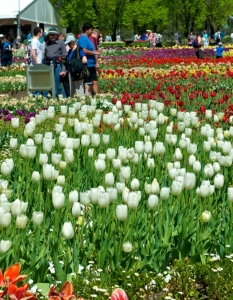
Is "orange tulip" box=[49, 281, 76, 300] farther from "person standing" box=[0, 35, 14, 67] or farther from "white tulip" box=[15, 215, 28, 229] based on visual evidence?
"person standing" box=[0, 35, 14, 67]

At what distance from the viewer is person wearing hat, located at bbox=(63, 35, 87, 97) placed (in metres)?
11.7

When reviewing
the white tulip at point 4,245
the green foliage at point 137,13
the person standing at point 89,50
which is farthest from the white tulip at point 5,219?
the green foliage at point 137,13

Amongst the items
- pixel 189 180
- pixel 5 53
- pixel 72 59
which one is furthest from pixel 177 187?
pixel 5 53

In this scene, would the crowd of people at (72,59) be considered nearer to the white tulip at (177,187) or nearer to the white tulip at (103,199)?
the white tulip at (177,187)

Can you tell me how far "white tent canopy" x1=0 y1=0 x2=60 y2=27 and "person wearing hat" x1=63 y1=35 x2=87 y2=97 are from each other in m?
33.6

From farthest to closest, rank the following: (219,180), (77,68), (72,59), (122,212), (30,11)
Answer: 1. (30,11)
2. (72,59)
3. (77,68)
4. (219,180)
5. (122,212)

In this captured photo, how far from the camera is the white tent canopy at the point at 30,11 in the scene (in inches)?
1775

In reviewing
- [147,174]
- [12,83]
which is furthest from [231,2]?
[147,174]

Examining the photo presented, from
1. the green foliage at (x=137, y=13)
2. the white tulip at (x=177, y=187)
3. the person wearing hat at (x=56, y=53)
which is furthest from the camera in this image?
the green foliage at (x=137, y=13)

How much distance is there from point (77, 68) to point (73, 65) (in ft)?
0.32

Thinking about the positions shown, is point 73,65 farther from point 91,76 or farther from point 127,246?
point 127,246

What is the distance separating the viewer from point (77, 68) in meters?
11.6

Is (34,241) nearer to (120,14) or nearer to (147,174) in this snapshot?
(147,174)

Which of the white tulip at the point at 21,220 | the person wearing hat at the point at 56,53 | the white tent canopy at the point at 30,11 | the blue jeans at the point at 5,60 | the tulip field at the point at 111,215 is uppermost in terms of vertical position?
the white tent canopy at the point at 30,11
